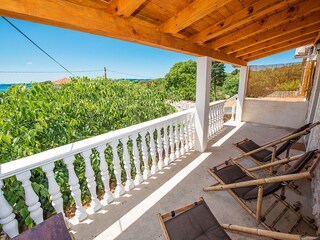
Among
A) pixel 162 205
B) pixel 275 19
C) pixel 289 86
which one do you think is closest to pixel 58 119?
pixel 162 205

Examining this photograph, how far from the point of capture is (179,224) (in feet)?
5.28

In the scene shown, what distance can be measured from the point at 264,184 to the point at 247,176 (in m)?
0.63

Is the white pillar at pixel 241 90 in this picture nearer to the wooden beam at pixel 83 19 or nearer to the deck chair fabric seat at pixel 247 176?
the deck chair fabric seat at pixel 247 176

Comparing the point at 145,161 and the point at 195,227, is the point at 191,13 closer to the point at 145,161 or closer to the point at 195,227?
the point at 145,161

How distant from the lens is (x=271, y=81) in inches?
261

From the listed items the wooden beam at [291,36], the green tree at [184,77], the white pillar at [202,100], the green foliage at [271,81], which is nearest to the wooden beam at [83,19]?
the white pillar at [202,100]

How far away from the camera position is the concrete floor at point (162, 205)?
1.84 m

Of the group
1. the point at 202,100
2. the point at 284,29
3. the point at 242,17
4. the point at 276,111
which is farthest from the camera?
the point at 276,111

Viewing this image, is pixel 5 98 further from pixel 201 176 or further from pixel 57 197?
pixel 201 176

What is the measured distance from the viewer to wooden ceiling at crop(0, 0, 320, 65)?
4.37 ft

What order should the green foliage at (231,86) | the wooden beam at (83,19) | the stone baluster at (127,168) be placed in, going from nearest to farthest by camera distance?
the wooden beam at (83,19)
the stone baluster at (127,168)
the green foliage at (231,86)

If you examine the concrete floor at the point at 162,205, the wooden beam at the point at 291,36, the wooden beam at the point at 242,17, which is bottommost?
the concrete floor at the point at 162,205

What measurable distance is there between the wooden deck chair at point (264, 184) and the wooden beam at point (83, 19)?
2.19m

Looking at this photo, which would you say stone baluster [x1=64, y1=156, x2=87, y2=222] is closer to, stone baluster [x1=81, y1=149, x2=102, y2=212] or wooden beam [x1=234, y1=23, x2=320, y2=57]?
stone baluster [x1=81, y1=149, x2=102, y2=212]
